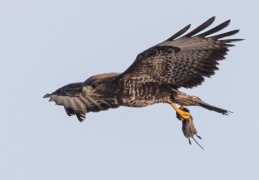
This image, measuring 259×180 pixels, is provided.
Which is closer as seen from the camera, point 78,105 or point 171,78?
point 171,78

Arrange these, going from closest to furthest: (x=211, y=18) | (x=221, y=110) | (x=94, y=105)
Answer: (x=211, y=18)
(x=221, y=110)
(x=94, y=105)

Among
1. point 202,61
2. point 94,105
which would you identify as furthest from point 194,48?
point 94,105

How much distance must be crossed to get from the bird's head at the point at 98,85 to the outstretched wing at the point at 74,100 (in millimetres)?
380

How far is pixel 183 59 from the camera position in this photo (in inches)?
563

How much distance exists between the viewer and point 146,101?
1472 centimetres

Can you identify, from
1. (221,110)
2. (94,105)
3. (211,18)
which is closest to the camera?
(211,18)

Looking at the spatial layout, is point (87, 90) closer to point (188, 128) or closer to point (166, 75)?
point (166, 75)

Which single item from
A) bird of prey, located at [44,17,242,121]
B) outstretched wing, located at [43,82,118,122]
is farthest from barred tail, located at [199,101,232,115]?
outstretched wing, located at [43,82,118,122]

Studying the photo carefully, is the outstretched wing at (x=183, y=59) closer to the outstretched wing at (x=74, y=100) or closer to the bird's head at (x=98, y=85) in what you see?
the bird's head at (x=98, y=85)

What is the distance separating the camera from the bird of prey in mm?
13953

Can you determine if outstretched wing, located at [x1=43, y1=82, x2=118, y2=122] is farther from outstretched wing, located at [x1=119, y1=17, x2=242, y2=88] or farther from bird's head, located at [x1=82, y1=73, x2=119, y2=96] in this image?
outstretched wing, located at [x1=119, y1=17, x2=242, y2=88]

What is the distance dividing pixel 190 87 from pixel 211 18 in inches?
60.9

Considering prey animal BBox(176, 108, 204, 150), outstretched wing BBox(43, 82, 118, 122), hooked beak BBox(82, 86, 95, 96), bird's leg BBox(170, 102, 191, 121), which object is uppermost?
hooked beak BBox(82, 86, 95, 96)

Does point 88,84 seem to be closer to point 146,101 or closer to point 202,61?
point 146,101
